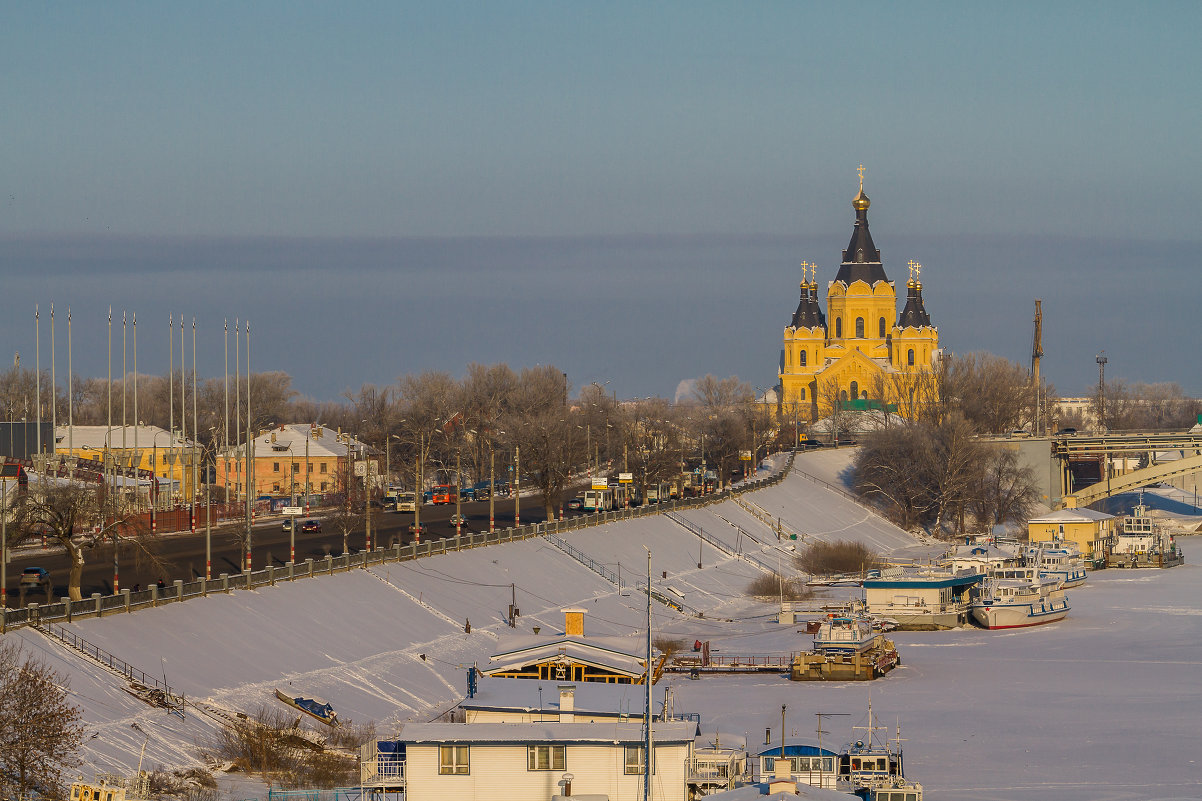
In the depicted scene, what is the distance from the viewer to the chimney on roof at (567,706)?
34.9 meters

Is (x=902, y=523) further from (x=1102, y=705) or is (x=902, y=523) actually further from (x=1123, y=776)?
(x=1123, y=776)

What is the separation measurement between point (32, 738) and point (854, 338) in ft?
507

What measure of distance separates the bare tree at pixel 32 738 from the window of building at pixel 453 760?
716 cm

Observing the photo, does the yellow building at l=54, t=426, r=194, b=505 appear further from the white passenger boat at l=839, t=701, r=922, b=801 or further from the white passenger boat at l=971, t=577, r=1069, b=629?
the white passenger boat at l=839, t=701, r=922, b=801

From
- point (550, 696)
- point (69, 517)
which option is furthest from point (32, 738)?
point (69, 517)

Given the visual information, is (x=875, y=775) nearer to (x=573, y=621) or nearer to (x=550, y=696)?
(x=550, y=696)

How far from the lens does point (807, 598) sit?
273 ft

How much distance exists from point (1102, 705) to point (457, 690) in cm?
1937

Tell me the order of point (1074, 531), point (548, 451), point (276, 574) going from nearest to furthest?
point (276, 574) → point (548, 451) → point (1074, 531)

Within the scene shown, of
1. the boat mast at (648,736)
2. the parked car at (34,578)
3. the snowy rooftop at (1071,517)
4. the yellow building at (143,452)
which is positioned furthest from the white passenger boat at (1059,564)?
the boat mast at (648,736)

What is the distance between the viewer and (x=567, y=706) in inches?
1380

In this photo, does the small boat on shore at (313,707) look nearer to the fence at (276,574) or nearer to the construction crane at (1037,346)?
the fence at (276,574)

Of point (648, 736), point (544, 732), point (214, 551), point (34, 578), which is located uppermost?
point (34, 578)

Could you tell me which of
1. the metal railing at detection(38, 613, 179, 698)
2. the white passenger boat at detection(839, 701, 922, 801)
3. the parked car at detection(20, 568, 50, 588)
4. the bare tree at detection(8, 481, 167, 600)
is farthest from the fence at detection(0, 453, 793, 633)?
the white passenger boat at detection(839, 701, 922, 801)
